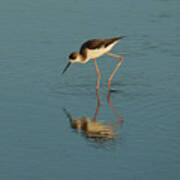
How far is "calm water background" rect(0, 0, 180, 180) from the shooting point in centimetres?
632

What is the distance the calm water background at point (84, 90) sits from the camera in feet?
20.7

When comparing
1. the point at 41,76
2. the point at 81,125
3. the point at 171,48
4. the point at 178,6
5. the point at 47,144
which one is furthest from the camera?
the point at 178,6

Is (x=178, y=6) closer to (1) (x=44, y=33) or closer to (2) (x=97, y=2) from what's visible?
(2) (x=97, y=2)

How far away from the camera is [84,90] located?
8930mm

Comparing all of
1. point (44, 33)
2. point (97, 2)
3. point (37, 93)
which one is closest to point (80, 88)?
point (37, 93)

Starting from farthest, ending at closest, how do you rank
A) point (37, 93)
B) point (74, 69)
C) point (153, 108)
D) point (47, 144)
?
point (74, 69)
point (37, 93)
point (153, 108)
point (47, 144)

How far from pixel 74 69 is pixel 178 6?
435cm

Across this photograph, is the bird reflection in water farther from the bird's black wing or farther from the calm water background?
the bird's black wing

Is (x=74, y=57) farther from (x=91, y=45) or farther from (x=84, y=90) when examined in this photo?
(x=84, y=90)

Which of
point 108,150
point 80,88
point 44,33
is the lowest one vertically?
point 108,150

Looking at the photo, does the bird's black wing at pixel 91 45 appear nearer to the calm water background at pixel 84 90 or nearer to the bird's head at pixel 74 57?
the bird's head at pixel 74 57

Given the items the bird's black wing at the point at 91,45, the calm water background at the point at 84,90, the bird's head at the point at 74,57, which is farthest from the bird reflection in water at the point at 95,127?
the bird's black wing at the point at 91,45

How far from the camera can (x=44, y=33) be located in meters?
11.6

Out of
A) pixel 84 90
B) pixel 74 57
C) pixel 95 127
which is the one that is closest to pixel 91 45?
pixel 74 57
